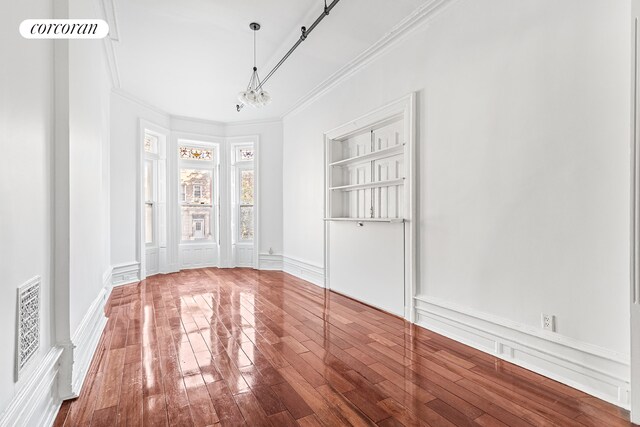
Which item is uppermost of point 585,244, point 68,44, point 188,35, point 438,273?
point 188,35

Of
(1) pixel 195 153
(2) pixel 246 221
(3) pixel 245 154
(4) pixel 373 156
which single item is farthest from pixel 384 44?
(1) pixel 195 153

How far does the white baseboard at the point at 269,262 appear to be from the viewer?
6.77 metres

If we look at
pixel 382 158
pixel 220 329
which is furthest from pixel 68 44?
pixel 382 158

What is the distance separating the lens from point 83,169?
2.56 m

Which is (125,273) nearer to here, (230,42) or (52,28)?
(230,42)

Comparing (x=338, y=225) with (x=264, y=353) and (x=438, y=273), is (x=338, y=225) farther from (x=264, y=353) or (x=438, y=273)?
(x=264, y=353)

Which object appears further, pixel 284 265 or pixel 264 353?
pixel 284 265

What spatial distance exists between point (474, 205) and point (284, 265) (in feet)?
14.7

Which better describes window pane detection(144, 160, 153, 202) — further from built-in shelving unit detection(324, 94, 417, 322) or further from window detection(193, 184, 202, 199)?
built-in shelving unit detection(324, 94, 417, 322)

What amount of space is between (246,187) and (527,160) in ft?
19.2

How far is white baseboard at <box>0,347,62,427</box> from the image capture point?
1.41 metres

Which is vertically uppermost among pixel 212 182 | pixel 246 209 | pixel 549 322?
pixel 212 182

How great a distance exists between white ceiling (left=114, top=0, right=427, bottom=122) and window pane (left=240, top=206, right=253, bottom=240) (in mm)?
2539

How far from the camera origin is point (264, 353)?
8.88ft
